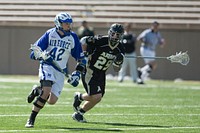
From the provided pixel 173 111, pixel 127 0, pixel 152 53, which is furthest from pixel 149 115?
pixel 127 0

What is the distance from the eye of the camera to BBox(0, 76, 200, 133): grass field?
1006 centimetres

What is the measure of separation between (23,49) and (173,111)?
44.7 ft

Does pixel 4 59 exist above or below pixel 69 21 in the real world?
below

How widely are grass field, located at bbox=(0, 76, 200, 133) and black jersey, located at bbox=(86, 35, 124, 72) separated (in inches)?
34.7

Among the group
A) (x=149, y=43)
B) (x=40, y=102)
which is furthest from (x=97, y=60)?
(x=149, y=43)

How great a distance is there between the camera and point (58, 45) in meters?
10.5

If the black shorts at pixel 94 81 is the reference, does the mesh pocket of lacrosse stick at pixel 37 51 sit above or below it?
above

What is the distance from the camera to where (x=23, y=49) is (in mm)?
25875

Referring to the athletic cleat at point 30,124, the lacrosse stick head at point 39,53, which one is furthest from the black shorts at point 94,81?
the athletic cleat at point 30,124

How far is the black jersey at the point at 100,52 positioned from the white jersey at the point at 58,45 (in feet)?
1.94

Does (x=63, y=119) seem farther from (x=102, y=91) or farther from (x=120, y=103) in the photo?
(x=120, y=103)

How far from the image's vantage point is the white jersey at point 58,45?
411 inches

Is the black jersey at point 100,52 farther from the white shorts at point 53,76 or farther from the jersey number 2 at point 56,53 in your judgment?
the white shorts at point 53,76

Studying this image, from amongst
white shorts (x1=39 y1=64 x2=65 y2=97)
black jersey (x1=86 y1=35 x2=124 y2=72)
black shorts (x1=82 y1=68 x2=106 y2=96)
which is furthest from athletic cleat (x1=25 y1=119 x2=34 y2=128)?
black jersey (x1=86 y1=35 x2=124 y2=72)
